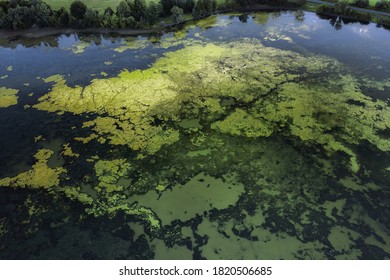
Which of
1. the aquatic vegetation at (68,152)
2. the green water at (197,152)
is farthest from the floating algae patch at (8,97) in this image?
the aquatic vegetation at (68,152)

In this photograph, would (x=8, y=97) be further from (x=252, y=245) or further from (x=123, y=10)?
(x=252, y=245)

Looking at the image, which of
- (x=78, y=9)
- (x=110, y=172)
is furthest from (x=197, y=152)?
(x=78, y=9)

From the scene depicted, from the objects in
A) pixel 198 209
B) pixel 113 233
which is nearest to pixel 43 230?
pixel 113 233

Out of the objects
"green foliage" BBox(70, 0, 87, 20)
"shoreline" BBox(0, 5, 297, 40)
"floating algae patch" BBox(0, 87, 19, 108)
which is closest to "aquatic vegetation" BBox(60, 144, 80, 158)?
"floating algae patch" BBox(0, 87, 19, 108)

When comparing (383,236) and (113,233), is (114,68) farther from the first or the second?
(383,236)

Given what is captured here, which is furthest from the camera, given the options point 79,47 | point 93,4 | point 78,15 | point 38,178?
point 93,4

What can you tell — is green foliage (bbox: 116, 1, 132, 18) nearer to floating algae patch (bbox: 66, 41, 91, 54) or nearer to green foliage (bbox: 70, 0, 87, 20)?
green foliage (bbox: 70, 0, 87, 20)
